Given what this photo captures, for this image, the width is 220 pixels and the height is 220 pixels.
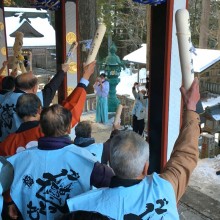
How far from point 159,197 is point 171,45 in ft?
5.89

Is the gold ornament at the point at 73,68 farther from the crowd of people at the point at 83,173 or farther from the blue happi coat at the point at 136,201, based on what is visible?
the blue happi coat at the point at 136,201

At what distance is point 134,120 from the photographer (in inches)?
282

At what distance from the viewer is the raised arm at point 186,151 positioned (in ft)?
4.93

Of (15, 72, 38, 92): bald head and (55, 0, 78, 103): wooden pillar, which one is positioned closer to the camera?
(15, 72, 38, 92): bald head

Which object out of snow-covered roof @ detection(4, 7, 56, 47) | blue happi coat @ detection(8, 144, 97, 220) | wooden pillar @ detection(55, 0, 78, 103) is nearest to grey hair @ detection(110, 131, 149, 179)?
blue happi coat @ detection(8, 144, 97, 220)

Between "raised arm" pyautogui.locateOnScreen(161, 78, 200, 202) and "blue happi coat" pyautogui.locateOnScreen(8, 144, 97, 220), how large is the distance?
403mm

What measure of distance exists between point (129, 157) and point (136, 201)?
17cm

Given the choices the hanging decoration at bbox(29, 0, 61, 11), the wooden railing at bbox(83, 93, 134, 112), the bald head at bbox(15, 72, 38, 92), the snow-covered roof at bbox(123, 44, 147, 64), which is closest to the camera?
the bald head at bbox(15, 72, 38, 92)

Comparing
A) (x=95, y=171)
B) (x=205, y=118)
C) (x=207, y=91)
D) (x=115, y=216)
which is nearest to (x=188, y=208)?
(x=95, y=171)

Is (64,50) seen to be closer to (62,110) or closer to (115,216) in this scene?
(62,110)

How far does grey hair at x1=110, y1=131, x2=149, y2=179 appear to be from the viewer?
1361 millimetres

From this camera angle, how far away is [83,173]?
168 cm

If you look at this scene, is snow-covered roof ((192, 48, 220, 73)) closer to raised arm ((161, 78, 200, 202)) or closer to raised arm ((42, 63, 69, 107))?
raised arm ((42, 63, 69, 107))

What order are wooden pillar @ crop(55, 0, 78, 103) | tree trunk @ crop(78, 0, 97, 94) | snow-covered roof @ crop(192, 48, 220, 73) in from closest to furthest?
1. wooden pillar @ crop(55, 0, 78, 103)
2. snow-covered roof @ crop(192, 48, 220, 73)
3. tree trunk @ crop(78, 0, 97, 94)
